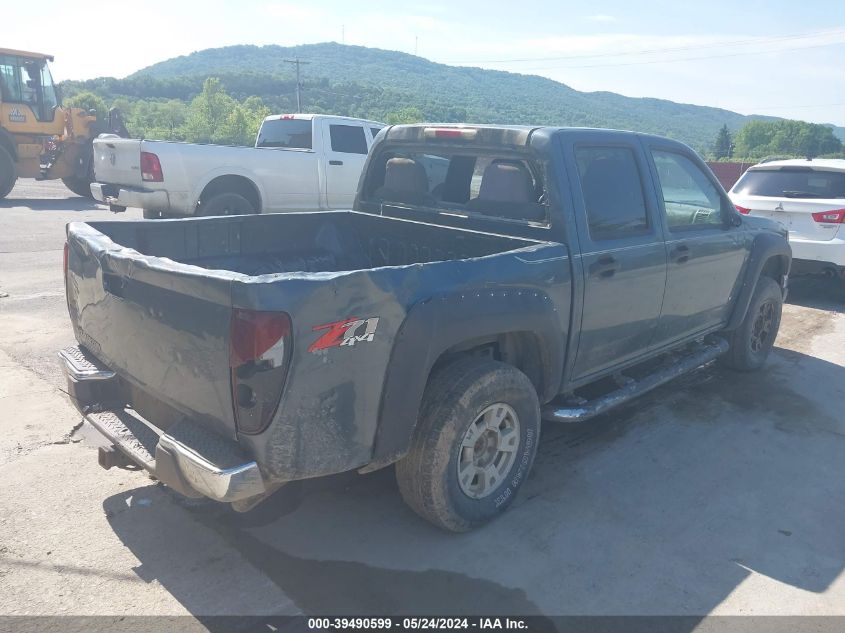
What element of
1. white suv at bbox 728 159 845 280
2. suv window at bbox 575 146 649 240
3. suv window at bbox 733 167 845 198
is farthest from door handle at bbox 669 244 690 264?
suv window at bbox 733 167 845 198

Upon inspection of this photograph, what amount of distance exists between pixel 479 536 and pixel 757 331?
12.6 feet

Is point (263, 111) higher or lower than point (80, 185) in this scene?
higher

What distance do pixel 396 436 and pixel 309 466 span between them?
0.42 metres

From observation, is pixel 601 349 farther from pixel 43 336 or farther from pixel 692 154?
pixel 43 336

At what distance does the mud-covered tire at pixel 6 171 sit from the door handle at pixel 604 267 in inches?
639

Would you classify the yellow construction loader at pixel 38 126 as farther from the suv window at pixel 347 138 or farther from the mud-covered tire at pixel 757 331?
the mud-covered tire at pixel 757 331

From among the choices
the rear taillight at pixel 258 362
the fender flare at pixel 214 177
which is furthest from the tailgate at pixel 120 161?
the rear taillight at pixel 258 362

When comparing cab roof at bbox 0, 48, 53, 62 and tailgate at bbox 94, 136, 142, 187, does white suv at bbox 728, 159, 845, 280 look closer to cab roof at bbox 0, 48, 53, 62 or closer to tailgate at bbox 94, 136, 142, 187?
tailgate at bbox 94, 136, 142, 187

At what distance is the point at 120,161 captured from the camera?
10.4 metres

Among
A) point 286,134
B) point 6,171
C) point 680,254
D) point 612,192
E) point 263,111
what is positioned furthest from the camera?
point 263,111

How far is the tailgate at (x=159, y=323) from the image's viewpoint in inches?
106

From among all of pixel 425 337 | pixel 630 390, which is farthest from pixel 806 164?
pixel 425 337

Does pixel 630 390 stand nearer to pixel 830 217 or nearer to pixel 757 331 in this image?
pixel 757 331

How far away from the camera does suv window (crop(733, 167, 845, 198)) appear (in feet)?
28.1
